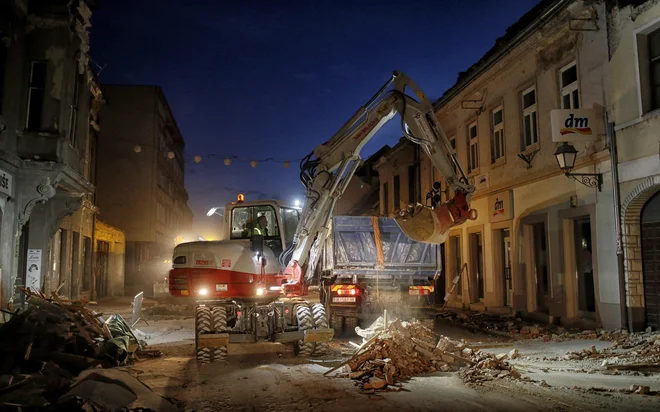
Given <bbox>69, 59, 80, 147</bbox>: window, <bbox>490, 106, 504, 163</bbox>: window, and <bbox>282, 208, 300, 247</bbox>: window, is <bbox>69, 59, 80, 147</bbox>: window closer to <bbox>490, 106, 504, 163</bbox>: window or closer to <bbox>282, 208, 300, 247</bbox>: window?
<bbox>282, 208, 300, 247</bbox>: window

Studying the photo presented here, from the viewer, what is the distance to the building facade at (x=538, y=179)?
12531mm

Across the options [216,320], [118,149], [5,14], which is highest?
[118,149]

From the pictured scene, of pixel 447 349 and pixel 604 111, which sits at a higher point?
pixel 604 111

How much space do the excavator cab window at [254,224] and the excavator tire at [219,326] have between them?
1958mm

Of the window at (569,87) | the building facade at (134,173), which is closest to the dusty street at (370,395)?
the window at (569,87)

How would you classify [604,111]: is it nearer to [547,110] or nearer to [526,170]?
[547,110]

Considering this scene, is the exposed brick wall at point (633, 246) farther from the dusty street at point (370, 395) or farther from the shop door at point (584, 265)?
the dusty street at point (370, 395)

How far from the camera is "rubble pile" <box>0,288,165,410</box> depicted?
590 centimetres

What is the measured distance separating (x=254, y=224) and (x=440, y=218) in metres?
4.25

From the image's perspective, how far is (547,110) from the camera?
14688 mm

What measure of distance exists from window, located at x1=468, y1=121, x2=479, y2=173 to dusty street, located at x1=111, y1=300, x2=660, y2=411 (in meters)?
10.1

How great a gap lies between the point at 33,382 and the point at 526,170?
45.1 feet

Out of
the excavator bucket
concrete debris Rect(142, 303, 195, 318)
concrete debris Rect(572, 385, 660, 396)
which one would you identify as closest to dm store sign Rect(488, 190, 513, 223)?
the excavator bucket

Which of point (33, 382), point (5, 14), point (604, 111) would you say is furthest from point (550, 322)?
point (5, 14)
